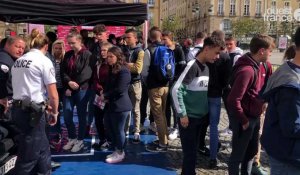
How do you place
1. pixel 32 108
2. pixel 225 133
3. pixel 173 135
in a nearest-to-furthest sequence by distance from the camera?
pixel 32 108, pixel 173 135, pixel 225 133

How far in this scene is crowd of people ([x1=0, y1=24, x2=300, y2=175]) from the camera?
2432 millimetres

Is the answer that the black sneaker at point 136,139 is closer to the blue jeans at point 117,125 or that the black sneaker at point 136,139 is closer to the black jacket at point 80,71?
the blue jeans at point 117,125

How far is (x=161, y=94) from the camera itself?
5.68 m

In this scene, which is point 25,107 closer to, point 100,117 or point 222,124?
point 100,117

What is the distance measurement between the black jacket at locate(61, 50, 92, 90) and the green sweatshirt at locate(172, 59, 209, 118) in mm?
2103

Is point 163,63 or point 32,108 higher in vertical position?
point 163,63

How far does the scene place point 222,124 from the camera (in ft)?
25.1

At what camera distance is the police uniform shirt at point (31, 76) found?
12.7ft

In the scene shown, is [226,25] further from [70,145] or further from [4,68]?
[4,68]

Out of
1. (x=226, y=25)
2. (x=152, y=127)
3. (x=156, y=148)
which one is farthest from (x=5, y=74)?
(x=226, y=25)

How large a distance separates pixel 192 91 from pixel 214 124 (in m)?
1.18

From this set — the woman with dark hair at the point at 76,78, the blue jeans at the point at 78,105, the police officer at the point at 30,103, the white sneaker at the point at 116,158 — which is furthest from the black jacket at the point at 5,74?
the white sneaker at the point at 116,158

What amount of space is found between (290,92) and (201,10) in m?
90.6

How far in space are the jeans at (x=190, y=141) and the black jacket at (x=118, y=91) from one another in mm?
1267
